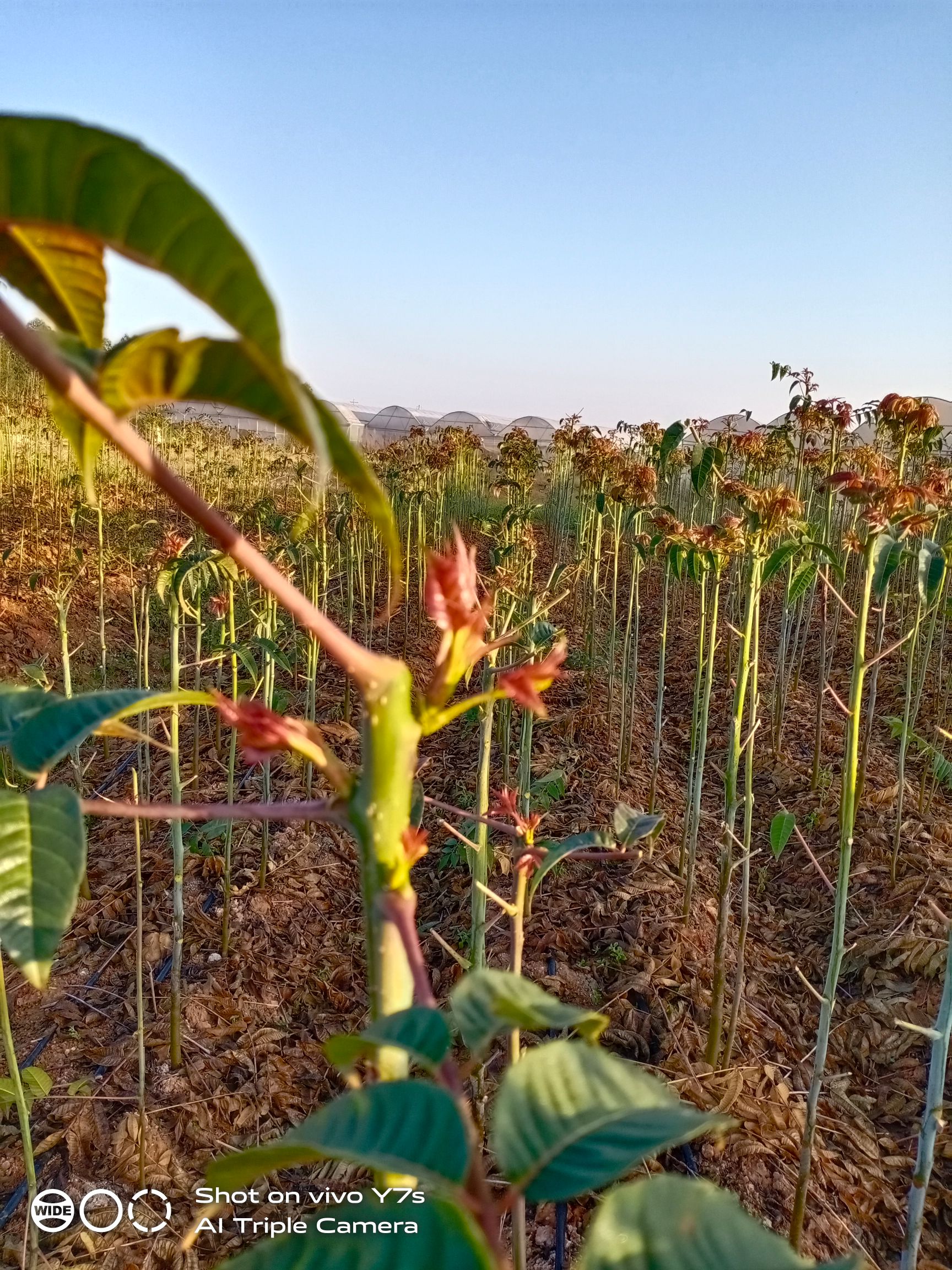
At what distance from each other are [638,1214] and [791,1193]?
2362mm

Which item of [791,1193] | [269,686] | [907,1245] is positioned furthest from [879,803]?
[269,686]

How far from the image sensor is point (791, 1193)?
2088 mm

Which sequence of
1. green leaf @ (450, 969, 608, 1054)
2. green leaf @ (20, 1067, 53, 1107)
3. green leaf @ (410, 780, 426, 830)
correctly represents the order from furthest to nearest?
green leaf @ (20, 1067, 53, 1107)
green leaf @ (410, 780, 426, 830)
green leaf @ (450, 969, 608, 1054)

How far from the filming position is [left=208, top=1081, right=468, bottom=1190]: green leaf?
31 centimetres

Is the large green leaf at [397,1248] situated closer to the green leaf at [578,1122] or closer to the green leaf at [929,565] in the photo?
the green leaf at [578,1122]

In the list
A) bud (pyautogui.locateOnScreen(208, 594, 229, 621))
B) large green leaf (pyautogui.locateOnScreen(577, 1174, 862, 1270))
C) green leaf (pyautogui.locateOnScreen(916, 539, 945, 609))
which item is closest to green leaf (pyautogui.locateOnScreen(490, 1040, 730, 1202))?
large green leaf (pyautogui.locateOnScreen(577, 1174, 862, 1270))

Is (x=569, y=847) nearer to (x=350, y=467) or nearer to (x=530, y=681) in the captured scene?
(x=530, y=681)

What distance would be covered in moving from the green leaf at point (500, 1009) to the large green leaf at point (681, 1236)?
74mm

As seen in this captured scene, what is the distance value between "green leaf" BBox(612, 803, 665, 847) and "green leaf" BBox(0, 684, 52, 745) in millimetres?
692

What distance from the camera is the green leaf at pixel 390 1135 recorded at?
308mm

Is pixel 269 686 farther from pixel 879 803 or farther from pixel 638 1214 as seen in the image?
pixel 879 803

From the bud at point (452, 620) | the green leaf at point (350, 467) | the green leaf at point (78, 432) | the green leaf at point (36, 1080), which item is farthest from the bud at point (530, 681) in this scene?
the green leaf at point (36, 1080)

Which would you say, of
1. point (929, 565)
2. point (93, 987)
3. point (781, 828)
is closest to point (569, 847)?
point (929, 565)

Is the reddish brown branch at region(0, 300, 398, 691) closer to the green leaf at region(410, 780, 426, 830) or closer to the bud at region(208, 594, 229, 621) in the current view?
the green leaf at region(410, 780, 426, 830)
